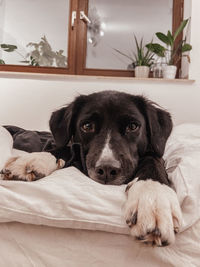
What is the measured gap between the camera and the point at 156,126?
1.62 m

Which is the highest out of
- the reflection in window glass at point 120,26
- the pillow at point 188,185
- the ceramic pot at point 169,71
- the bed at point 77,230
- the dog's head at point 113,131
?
the reflection in window glass at point 120,26

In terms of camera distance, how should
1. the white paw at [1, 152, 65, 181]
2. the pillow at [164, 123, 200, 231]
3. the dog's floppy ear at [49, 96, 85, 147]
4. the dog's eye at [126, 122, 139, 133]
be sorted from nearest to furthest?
the pillow at [164, 123, 200, 231]
the white paw at [1, 152, 65, 181]
the dog's eye at [126, 122, 139, 133]
the dog's floppy ear at [49, 96, 85, 147]

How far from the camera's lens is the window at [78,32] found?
3680 mm

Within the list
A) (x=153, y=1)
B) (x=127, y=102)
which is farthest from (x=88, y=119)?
(x=153, y=1)

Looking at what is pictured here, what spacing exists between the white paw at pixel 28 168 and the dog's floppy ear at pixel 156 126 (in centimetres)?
61

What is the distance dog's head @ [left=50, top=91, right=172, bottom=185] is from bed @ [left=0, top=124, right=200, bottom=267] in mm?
247

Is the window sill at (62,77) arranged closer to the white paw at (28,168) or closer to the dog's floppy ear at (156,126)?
the dog's floppy ear at (156,126)

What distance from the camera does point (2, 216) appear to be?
0.97m

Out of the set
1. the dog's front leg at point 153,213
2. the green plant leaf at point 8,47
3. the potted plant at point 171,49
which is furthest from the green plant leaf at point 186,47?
the dog's front leg at point 153,213

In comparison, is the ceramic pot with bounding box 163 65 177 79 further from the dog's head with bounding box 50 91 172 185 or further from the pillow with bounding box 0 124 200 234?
the pillow with bounding box 0 124 200 234

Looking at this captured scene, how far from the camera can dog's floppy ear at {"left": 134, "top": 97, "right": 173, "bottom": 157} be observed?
60.9 inches

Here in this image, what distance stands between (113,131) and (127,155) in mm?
201

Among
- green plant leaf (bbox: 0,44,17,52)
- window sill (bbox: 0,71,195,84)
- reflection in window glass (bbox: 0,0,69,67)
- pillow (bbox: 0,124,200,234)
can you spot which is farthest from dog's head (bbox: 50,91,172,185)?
green plant leaf (bbox: 0,44,17,52)

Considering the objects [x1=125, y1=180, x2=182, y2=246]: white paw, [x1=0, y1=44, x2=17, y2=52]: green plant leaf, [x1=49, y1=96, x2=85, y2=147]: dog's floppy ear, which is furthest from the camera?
[x1=0, y1=44, x2=17, y2=52]: green plant leaf
